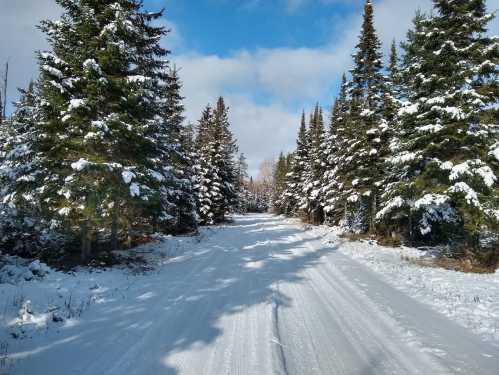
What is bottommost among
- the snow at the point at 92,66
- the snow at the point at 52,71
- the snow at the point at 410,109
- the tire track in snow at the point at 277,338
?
the tire track in snow at the point at 277,338

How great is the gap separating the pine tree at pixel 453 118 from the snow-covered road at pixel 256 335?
5.83 metres

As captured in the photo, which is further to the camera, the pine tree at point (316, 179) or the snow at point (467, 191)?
the pine tree at point (316, 179)

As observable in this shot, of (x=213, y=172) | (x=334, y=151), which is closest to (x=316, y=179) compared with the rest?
(x=334, y=151)

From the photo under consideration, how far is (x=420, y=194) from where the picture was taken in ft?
47.0

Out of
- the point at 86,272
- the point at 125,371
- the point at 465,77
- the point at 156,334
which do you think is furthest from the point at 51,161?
the point at 465,77

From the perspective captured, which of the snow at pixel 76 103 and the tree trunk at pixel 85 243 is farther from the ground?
the snow at pixel 76 103

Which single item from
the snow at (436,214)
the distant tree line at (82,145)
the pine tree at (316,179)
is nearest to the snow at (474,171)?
the snow at (436,214)

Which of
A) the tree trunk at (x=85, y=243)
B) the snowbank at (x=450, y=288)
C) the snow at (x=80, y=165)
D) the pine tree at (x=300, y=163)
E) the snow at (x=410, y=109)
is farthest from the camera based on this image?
the pine tree at (x=300, y=163)

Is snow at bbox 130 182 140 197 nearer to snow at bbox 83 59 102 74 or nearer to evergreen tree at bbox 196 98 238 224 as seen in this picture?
snow at bbox 83 59 102 74

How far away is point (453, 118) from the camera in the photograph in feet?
42.7

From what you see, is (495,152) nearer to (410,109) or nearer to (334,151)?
(410,109)

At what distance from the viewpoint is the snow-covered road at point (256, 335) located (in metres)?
4.96

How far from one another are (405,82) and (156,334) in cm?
1776

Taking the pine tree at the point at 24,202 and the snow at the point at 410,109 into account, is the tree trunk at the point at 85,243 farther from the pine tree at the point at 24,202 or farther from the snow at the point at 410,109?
the snow at the point at 410,109
